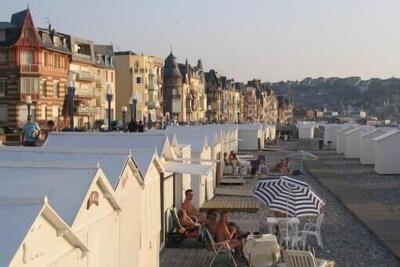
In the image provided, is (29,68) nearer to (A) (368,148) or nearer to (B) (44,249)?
(A) (368,148)

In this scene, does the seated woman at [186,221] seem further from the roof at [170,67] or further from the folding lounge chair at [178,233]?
the roof at [170,67]

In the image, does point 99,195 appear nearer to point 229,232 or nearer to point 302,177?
point 229,232

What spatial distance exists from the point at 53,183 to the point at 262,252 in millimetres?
6594

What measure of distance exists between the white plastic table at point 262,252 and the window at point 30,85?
148ft

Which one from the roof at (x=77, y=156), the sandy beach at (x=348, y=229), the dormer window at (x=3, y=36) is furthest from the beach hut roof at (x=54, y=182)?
the dormer window at (x=3, y=36)

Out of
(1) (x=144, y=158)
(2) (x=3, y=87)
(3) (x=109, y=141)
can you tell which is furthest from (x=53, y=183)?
(2) (x=3, y=87)

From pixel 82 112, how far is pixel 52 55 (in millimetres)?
7073

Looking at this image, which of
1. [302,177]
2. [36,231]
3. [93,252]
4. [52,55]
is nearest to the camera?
[36,231]

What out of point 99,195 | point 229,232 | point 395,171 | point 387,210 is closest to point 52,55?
point 395,171

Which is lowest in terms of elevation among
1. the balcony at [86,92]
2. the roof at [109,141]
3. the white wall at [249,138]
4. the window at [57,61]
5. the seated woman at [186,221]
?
the white wall at [249,138]

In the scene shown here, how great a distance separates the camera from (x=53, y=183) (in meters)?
6.61

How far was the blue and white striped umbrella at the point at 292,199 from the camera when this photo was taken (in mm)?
14251

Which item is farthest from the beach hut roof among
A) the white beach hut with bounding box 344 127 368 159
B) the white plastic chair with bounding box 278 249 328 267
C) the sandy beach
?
the white beach hut with bounding box 344 127 368 159

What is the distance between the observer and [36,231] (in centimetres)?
511
